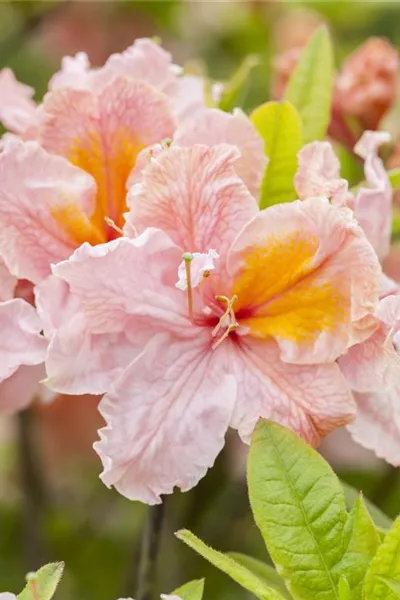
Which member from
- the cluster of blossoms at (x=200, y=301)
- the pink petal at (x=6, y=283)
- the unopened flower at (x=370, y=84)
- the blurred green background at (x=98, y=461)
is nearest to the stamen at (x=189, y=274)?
the cluster of blossoms at (x=200, y=301)

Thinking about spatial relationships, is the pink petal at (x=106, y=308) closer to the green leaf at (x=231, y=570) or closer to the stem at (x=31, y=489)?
the green leaf at (x=231, y=570)

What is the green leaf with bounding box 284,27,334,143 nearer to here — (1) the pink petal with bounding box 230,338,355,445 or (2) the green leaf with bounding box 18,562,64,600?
(1) the pink petal with bounding box 230,338,355,445

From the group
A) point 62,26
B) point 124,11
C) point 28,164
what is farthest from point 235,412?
point 62,26

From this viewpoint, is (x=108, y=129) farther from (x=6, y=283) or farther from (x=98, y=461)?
(x=98, y=461)

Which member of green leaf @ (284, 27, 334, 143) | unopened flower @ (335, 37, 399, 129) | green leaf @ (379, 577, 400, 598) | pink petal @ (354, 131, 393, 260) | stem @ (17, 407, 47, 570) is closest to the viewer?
green leaf @ (379, 577, 400, 598)

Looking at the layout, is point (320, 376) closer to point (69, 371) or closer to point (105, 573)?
point (69, 371)

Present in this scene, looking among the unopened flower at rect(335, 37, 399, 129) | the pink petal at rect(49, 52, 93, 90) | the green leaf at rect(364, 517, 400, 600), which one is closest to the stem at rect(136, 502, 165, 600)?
the green leaf at rect(364, 517, 400, 600)
